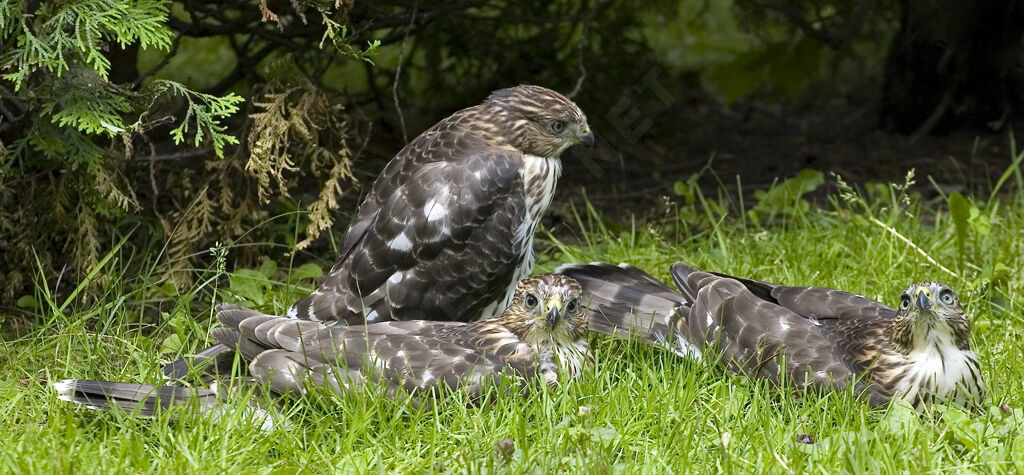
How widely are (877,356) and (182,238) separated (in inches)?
124

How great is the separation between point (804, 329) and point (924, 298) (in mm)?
493

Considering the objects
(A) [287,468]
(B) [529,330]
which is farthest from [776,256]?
(A) [287,468]

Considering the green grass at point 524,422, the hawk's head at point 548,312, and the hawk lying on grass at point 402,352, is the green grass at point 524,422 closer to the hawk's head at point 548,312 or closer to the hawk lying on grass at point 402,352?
the hawk lying on grass at point 402,352

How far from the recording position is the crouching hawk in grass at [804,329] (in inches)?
179

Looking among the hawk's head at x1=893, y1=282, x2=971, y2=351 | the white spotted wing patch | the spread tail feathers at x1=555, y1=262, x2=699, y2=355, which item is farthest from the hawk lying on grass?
the hawk's head at x1=893, y1=282, x2=971, y2=351

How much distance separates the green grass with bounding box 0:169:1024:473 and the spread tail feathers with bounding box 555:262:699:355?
0.08 metres

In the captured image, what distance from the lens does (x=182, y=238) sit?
591cm

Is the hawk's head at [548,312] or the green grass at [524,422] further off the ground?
the hawk's head at [548,312]

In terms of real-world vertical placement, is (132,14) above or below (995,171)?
above

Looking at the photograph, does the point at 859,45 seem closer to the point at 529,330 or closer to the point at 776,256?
the point at 776,256

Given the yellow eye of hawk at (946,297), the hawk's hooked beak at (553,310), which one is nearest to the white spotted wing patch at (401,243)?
the hawk's hooked beak at (553,310)

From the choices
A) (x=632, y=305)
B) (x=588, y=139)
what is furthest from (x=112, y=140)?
(x=632, y=305)

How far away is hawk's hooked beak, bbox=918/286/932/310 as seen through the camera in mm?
4500

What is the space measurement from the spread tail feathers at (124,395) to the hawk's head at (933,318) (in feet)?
8.15
